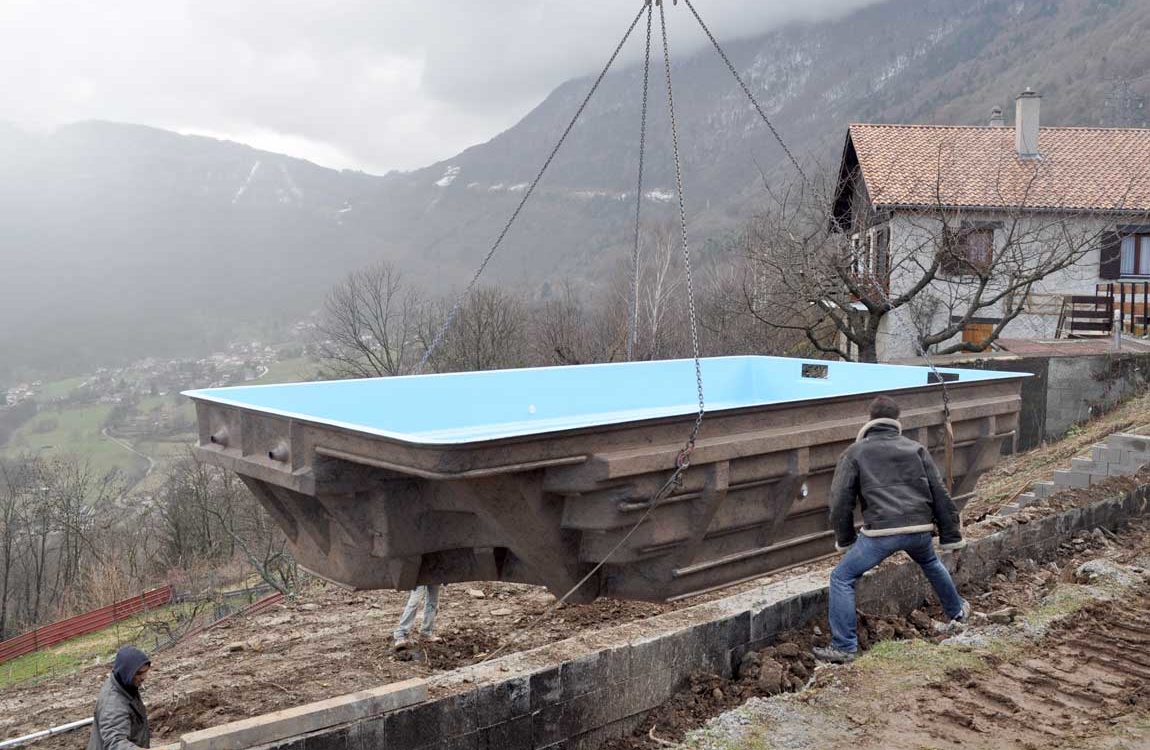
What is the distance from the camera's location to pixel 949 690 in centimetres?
477

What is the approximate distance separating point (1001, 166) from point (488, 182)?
70.4 metres

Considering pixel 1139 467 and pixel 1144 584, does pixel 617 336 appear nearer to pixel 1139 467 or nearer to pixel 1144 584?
pixel 1139 467

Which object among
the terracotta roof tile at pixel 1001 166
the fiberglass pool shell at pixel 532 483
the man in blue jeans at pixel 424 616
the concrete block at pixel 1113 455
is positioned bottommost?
the man in blue jeans at pixel 424 616

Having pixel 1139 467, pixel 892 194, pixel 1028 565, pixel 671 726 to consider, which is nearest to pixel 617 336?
pixel 892 194

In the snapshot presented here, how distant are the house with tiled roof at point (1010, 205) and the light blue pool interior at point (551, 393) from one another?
42.1ft

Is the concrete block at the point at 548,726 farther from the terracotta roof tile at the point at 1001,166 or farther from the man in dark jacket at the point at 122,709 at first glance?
the terracotta roof tile at the point at 1001,166

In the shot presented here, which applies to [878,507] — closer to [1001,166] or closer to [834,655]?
[834,655]

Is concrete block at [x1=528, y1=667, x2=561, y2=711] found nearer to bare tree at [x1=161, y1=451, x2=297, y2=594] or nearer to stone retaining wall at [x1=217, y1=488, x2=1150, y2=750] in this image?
stone retaining wall at [x1=217, y1=488, x2=1150, y2=750]

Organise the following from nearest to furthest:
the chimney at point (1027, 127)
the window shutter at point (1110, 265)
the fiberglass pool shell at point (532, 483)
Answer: the fiberglass pool shell at point (532, 483) < the window shutter at point (1110, 265) < the chimney at point (1027, 127)

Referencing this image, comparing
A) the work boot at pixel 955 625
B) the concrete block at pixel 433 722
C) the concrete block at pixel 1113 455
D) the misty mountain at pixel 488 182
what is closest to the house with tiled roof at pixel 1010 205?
the concrete block at pixel 1113 455

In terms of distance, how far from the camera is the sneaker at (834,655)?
509 centimetres

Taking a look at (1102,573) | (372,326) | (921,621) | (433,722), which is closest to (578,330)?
(372,326)

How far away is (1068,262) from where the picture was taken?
47.4 feet

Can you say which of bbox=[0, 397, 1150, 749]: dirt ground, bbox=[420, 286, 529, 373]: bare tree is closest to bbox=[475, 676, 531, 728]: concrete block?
bbox=[0, 397, 1150, 749]: dirt ground
